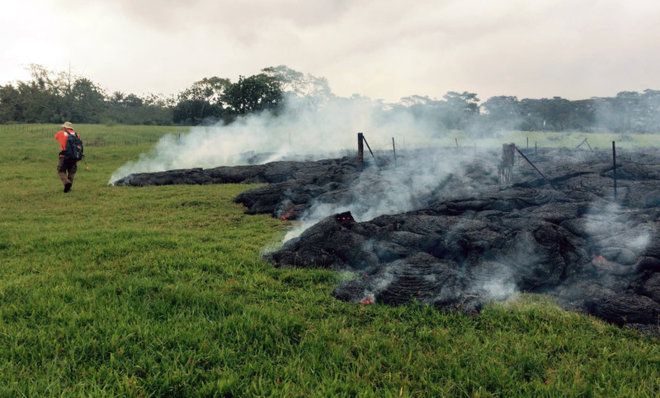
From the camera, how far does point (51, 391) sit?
335cm

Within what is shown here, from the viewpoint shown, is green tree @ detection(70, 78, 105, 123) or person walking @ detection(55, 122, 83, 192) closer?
person walking @ detection(55, 122, 83, 192)

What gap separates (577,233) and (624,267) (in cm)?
145

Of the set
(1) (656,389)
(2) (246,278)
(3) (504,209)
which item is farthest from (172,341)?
(3) (504,209)

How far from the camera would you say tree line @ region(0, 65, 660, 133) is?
149 ft

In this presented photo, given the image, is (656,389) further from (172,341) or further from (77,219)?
(77,219)

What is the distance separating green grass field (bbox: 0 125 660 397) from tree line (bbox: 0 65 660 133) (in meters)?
39.2

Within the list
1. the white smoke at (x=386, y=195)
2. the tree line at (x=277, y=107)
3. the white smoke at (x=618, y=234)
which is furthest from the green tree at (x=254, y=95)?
the white smoke at (x=618, y=234)

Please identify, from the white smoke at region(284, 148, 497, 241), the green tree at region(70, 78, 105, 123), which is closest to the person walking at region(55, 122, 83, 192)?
the white smoke at region(284, 148, 497, 241)

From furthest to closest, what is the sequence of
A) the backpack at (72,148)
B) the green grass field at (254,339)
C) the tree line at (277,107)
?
1. the tree line at (277,107)
2. the backpack at (72,148)
3. the green grass field at (254,339)

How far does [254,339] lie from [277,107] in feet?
147

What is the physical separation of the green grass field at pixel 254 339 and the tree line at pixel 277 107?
39162mm

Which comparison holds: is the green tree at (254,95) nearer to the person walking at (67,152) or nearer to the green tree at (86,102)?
the green tree at (86,102)

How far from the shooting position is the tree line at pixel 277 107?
149ft

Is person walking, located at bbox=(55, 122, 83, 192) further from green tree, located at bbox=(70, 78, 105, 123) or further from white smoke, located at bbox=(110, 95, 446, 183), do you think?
green tree, located at bbox=(70, 78, 105, 123)
